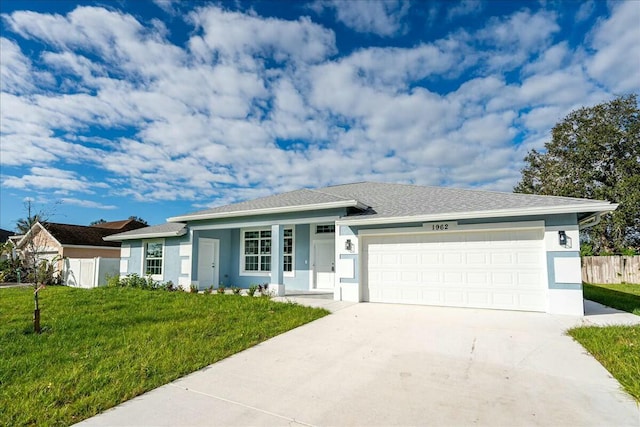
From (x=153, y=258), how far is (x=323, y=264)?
8.56m

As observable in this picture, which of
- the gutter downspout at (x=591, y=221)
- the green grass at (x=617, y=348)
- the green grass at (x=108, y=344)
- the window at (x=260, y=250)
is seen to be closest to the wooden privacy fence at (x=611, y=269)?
the gutter downspout at (x=591, y=221)

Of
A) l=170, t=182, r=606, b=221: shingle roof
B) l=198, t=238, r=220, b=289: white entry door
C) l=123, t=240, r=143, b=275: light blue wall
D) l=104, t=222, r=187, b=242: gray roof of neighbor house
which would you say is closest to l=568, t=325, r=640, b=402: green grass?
l=170, t=182, r=606, b=221: shingle roof

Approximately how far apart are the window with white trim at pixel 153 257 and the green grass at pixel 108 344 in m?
5.17

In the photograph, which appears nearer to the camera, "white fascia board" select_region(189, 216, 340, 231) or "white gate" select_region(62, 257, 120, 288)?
"white fascia board" select_region(189, 216, 340, 231)

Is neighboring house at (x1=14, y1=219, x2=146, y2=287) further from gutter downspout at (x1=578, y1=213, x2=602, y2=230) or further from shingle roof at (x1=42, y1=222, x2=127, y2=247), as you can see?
gutter downspout at (x1=578, y1=213, x2=602, y2=230)

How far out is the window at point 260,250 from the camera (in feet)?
47.8

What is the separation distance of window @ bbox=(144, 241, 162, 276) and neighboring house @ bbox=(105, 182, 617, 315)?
543 mm

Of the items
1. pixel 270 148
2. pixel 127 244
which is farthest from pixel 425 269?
pixel 127 244

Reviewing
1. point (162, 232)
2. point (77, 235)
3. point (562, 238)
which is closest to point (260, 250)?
point (162, 232)

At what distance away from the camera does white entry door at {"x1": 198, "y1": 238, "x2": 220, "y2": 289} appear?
15.0 m

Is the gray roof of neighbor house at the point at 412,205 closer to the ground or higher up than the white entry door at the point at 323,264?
higher up

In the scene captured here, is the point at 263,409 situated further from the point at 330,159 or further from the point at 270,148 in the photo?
the point at 330,159

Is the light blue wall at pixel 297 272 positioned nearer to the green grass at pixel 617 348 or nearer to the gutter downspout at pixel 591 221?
the gutter downspout at pixel 591 221

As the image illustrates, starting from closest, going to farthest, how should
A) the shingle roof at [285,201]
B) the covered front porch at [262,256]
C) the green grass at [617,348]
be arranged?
the green grass at [617,348] < the shingle roof at [285,201] < the covered front porch at [262,256]
